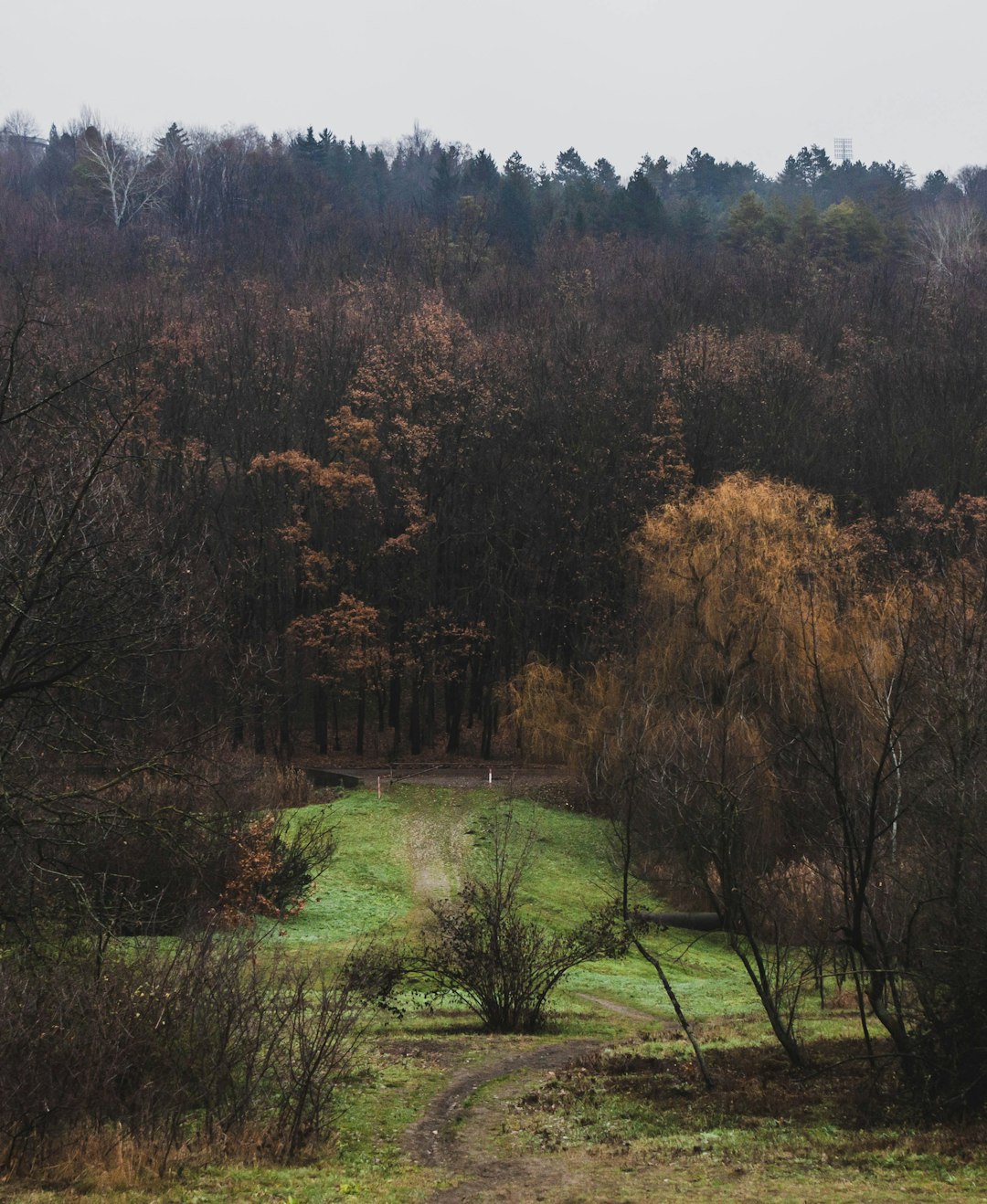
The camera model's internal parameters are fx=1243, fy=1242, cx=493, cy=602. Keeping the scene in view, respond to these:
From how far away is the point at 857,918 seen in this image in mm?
12398

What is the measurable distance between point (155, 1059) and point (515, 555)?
120ft

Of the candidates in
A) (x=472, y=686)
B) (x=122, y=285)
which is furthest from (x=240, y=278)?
(x=472, y=686)

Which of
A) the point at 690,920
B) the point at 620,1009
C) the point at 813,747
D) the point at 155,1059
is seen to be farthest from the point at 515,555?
the point at 155,1059

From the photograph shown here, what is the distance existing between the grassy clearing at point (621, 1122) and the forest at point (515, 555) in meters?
1.03

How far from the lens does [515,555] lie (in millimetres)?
47875

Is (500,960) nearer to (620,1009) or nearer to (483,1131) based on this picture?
(620,1009)

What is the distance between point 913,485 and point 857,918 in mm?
38574

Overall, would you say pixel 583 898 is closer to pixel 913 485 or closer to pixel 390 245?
pixel 913 485

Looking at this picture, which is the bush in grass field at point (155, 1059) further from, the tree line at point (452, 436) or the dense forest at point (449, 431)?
the dense forest at point (449, 431)

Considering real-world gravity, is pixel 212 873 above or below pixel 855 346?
below

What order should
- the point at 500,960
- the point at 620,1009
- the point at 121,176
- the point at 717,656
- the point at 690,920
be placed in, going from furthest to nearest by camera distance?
the point at 121,176 < the point at 717,656 < the point at 690,920 < the point at 620,1009 < the point at 500,960

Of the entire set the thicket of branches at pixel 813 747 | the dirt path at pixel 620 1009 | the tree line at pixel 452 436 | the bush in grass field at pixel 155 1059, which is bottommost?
the dirt path at pixel 620 1009

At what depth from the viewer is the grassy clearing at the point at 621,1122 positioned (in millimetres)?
10219

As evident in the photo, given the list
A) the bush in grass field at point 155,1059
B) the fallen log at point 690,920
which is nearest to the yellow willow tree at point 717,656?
the fallen log at point 690,920
